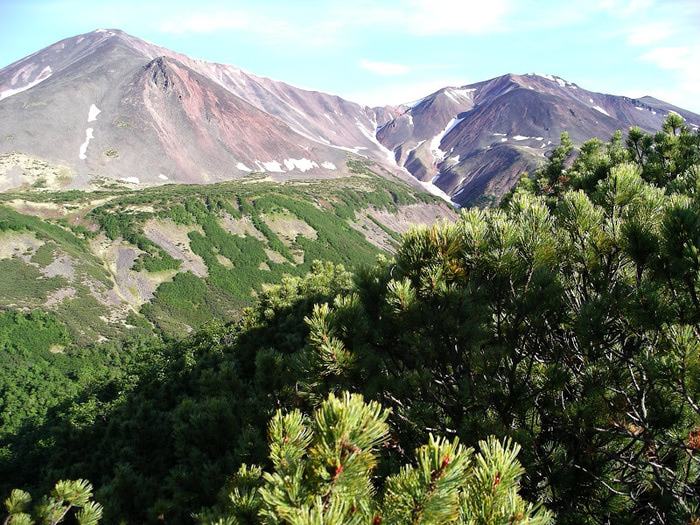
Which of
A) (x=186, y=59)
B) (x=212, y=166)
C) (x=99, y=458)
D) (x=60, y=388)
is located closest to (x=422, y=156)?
(x=212, y=166)

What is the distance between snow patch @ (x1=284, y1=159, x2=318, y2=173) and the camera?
115 meters

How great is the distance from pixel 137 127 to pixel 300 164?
43.2 meters

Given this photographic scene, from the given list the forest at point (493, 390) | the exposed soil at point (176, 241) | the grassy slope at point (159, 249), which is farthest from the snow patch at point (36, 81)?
the forest at point (493, 390)

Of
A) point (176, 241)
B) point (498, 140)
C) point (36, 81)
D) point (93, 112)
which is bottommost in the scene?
point (176, 241)

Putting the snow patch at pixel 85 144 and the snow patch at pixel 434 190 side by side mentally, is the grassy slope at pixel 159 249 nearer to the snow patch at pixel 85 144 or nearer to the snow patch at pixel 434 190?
the snow patch at pixel 85 144

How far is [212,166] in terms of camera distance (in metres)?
99.9

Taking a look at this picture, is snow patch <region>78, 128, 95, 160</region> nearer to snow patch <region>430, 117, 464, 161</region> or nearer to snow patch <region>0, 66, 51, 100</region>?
snow patch <region>0, 66, 51, 100</region>

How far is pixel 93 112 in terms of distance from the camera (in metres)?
95.2

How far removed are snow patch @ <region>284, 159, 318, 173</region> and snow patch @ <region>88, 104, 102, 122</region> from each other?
155ft

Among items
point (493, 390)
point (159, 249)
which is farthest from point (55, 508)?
point (159, 249)

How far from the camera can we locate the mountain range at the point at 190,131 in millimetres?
82812

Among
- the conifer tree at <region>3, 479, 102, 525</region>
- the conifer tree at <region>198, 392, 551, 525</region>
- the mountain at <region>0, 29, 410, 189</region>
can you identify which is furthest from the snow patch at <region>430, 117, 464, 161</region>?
the conifer tree at <region>198, 392, 551, 525</region>

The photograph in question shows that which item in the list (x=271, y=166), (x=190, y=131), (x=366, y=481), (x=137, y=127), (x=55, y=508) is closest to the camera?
(x=366, y=481)

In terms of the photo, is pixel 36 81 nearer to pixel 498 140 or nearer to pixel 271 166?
pixel 271 166
